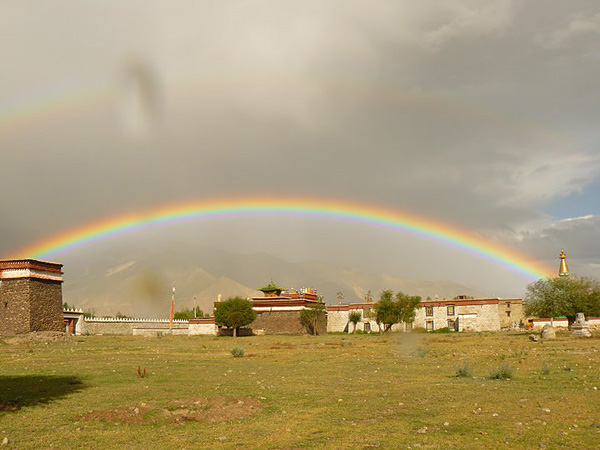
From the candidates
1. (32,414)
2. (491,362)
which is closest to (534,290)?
(491,362)

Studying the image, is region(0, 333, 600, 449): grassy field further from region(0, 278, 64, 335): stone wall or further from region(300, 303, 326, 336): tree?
region(300, 303, 326, 336): tree

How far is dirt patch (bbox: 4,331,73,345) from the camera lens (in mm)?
55862

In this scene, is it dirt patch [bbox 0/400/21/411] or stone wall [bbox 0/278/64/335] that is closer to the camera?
dirt patch [bbox 0/400/21/411]

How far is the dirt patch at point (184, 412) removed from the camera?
1455 centimetres

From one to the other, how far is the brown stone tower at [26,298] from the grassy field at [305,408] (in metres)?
38.5

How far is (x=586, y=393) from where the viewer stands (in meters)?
17.0

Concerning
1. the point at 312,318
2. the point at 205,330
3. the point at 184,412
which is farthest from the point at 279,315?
the point at 184,412

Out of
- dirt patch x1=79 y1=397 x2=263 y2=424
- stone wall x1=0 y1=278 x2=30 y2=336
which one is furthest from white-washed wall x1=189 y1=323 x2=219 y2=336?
dirt patch x1=79 y1=397 x2=263 y2=424

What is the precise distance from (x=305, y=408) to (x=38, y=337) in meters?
52.7

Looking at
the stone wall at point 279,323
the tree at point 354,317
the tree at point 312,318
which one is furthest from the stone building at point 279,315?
the tree at point 354,317

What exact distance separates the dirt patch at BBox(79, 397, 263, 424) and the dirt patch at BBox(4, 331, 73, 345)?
46553 millimetres

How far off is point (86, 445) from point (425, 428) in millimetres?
7814

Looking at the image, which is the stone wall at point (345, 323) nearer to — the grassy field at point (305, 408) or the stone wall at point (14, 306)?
the stone wall at point (14, 306)

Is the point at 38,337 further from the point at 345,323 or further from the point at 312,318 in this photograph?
the point at 345,323
